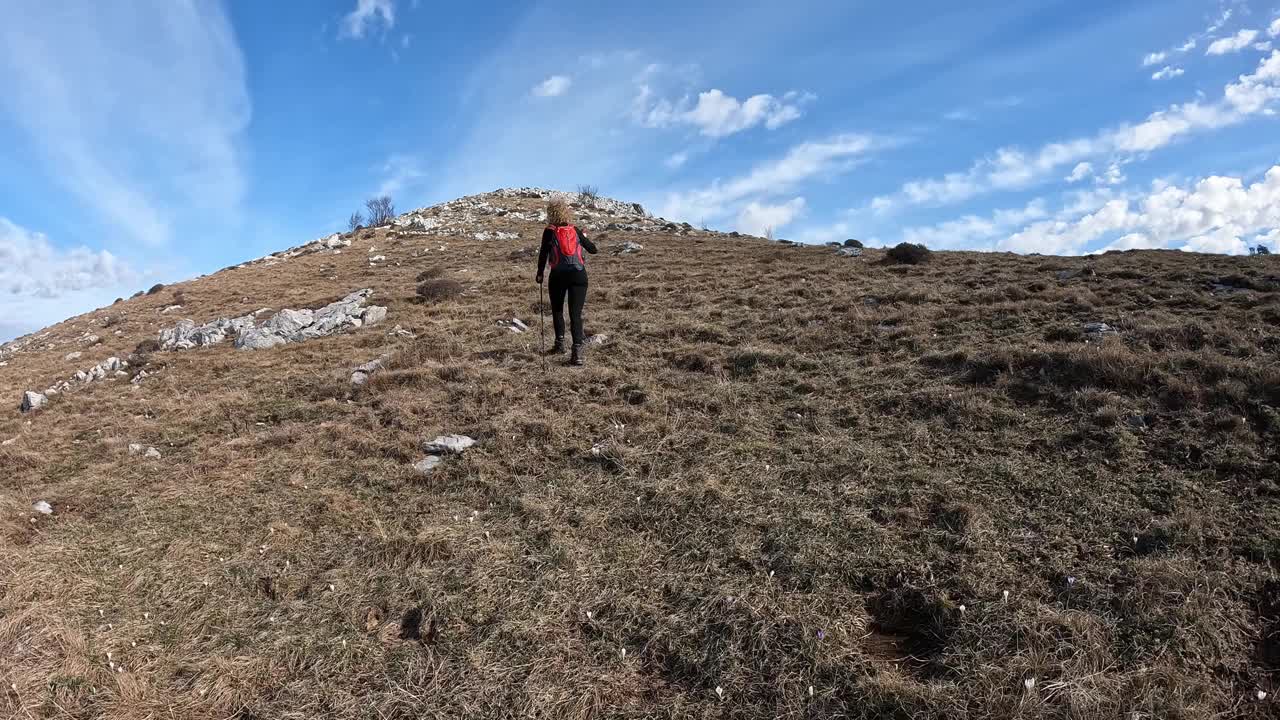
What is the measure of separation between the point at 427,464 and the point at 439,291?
492 inches

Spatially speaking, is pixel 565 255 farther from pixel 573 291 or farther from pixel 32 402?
pixel 32 402

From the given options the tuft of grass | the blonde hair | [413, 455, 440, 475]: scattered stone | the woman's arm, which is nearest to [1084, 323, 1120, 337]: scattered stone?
the blonde hair

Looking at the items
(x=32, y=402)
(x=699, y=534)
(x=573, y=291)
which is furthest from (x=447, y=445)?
(x=32, y=402)

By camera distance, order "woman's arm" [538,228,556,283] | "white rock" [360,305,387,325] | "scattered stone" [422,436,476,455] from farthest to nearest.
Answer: "white rock" [360,305,387,325] → "woman's arm" [538,228,556,283] → "scattered stone" [422,436,476,455]

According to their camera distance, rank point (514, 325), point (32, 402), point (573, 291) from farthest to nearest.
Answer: point (514, 325) → point (32, 402) → point (573, 291)

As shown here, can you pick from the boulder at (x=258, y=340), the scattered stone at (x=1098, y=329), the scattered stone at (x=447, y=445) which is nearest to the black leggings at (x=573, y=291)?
the scattered stone at (x=447, y=445)

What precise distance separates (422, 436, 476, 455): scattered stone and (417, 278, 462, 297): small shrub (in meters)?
11.6

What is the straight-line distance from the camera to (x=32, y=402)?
13.0 meters

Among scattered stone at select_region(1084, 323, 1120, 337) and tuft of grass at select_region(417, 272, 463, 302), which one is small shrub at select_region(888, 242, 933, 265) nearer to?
scattered stone at select_region(1084, 323, 1120, 337)

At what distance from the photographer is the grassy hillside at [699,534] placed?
154 inches

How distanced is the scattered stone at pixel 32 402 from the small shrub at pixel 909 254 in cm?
2290

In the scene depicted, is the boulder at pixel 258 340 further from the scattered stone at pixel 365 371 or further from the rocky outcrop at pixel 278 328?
the scattered stone at pixel 365 371

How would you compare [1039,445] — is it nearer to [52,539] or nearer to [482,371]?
[482,371]

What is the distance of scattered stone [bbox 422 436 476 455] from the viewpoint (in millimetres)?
7695
